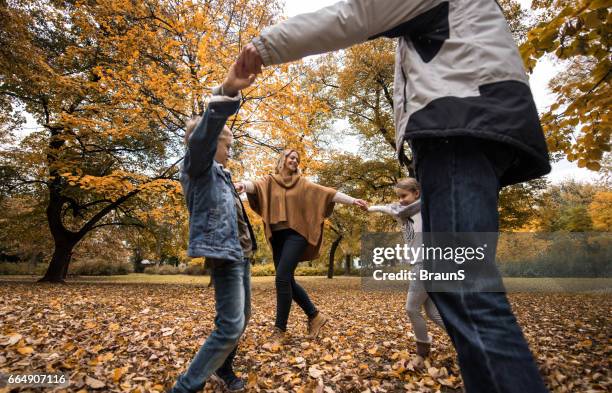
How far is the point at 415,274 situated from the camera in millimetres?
3223

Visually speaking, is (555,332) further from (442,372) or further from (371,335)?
(442,372)

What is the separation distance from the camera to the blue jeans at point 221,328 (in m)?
2.16

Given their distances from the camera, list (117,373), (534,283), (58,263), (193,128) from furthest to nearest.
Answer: (534,283)
(58,263)
(117,373)
(193,128)

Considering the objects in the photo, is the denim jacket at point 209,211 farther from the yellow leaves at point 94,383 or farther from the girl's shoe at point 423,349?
the girl's shoe at point 423,349

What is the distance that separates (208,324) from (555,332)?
15.5ft

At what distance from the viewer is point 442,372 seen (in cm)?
290

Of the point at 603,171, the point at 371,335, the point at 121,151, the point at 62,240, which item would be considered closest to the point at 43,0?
the point at 121,151

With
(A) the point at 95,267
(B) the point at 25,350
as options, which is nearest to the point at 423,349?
(B) the point at 25,350

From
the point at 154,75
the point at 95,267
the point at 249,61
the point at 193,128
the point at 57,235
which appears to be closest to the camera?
the point at 249,61

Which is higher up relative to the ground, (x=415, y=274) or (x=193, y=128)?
(x=193, y=128)

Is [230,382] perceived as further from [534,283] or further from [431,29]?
[534,283]

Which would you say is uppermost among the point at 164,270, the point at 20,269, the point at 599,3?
the point at 599,3

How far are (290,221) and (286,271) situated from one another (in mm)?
Answer: 566

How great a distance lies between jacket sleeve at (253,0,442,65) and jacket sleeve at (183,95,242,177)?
39cm
